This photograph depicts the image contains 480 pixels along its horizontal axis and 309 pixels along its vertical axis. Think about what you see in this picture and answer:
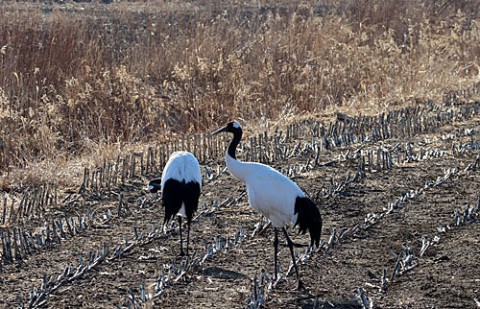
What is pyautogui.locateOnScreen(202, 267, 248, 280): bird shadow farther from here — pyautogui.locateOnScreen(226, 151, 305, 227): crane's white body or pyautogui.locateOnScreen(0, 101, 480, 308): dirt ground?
pyautogui.locateOnScreen(226, 151, 305, 227): crane's white body

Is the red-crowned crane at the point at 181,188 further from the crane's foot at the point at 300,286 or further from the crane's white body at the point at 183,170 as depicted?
the crane's foot at the point at 300,286

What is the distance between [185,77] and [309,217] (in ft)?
19.5

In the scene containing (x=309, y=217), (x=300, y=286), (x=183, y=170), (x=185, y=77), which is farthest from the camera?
(x=185, y=77)

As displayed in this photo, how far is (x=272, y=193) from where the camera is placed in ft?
19.6

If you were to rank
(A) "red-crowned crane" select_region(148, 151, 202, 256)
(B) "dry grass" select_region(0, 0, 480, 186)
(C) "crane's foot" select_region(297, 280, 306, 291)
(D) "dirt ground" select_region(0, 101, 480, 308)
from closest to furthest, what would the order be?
(D) "dirt ground" select_region(0, 101, 480, 308) < (C) "crane's foot" select_region(297, 280, 306, 291) < (A) "red-crowned crane" select_region(148, 151, 202, 256) < (B) "dry grass" select_region(0, 0, 480, 186)

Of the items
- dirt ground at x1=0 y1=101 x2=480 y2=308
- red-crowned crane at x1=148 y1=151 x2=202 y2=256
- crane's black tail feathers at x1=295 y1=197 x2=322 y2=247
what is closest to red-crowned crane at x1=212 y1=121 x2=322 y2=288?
crane's black tail feathers at x1=295 y1=197 x2=322 y2=247

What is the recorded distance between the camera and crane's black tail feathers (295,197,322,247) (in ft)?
19.0

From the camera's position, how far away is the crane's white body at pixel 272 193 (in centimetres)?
595

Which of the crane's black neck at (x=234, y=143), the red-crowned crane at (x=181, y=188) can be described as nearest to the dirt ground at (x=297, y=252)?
the red-crowned crane at (x=181, y=188)

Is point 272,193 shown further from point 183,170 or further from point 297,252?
point 183,170

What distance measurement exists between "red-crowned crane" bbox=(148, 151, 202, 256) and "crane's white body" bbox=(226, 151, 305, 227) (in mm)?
532

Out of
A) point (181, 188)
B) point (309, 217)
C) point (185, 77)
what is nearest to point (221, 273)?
point (309, 217)

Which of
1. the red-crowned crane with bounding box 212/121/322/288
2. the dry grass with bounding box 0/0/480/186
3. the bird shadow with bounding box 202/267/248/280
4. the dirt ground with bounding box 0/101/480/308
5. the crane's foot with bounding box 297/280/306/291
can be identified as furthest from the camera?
the dry grass with bounding box 0/0/480/186

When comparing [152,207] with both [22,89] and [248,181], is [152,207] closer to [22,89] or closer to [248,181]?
[248,181]
